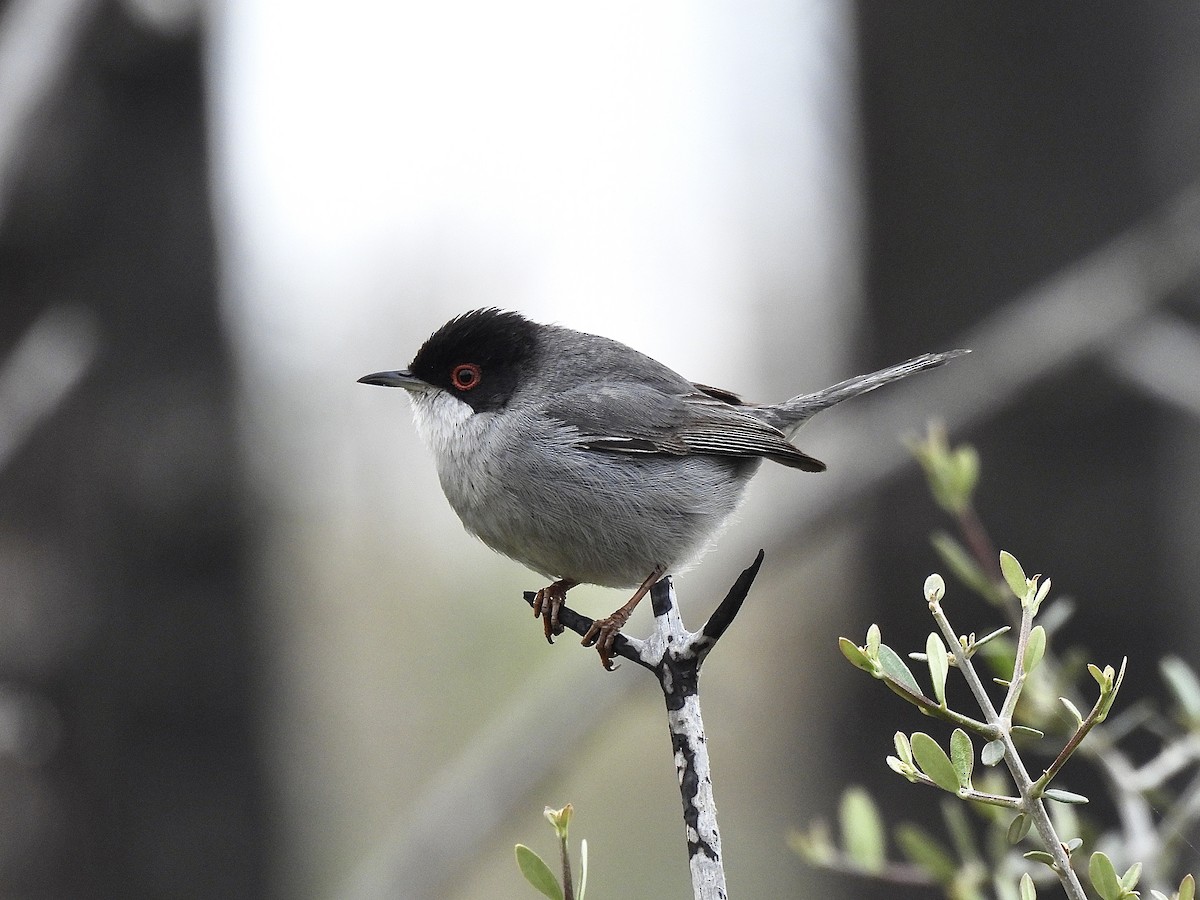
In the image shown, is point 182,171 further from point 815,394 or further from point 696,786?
point 696,786

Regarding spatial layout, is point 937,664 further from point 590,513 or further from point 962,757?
point 590,513

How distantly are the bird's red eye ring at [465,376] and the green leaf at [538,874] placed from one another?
2.56 meters

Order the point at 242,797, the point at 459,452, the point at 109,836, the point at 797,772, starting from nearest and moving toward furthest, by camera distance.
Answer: the point at 459,452
the point at 109,836
the point at 242,797
the point at 797,772

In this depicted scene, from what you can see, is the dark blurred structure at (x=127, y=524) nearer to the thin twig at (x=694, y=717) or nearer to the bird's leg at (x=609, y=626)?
the bird's leg at (x=609, y=626)

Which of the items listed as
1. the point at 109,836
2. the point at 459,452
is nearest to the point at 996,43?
the point at 459,452

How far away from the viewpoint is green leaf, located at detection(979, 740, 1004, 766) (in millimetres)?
1305

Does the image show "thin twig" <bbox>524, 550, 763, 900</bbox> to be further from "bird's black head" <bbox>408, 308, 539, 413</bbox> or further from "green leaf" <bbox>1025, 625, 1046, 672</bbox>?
"bird's black head" <bbox>408, 308, 539, 413</bbox>

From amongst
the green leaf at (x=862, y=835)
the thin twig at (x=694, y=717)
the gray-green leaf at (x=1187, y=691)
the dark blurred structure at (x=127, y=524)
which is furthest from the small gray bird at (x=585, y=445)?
the dark blurred structure at (x=127, y=524)

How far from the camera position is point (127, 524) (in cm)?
530

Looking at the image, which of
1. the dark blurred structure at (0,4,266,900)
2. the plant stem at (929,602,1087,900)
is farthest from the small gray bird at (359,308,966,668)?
the dark blurred structure at (0,4,266,900)

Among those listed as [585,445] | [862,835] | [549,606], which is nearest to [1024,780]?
[862,835]

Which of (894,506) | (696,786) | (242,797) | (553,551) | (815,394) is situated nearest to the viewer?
(696,786)

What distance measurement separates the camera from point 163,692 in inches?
211

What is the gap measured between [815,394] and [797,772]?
5.22 meters
